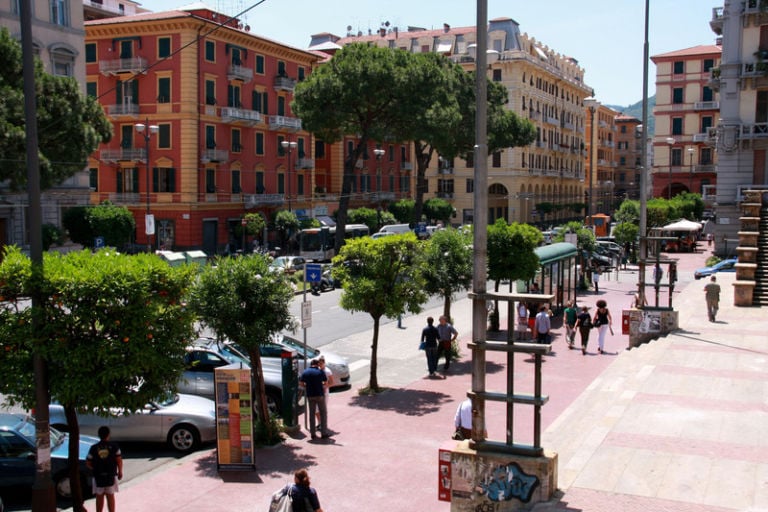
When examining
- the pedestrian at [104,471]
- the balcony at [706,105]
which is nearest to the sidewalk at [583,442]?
the pedestrian at [104,471]

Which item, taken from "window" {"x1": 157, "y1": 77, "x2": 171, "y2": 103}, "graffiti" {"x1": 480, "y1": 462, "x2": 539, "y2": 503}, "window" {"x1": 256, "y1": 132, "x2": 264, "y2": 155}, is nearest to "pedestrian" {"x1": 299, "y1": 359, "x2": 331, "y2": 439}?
"graffiti" {"x1": 480, "y1": 462, "x2": 539, "y2": 503}

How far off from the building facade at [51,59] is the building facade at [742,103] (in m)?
35.0

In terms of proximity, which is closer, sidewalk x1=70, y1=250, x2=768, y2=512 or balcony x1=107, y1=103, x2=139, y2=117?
sidewalk x1=70, y1=250, x2=768, y2=512

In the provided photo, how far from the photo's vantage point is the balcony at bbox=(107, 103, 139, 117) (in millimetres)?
51125

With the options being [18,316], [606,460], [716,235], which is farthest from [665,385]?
[716,235]

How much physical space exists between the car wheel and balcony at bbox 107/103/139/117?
Result: 134 ft

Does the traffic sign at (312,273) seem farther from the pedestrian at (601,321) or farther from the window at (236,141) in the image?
the window at (236,141)

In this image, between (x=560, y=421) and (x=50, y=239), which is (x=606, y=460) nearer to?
(x=560, y=421)

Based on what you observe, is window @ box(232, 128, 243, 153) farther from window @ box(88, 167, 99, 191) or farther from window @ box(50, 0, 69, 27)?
window @ box(50, 0, 69, 27)

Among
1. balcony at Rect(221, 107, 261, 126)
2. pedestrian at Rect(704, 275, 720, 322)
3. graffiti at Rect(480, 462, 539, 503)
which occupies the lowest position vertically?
graffiti at Rect(480, 462, 539, 503)

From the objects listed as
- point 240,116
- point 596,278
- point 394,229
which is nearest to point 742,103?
point 596,278

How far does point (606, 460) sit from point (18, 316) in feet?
27.4

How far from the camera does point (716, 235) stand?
4369cm

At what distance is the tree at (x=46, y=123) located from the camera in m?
30.2
